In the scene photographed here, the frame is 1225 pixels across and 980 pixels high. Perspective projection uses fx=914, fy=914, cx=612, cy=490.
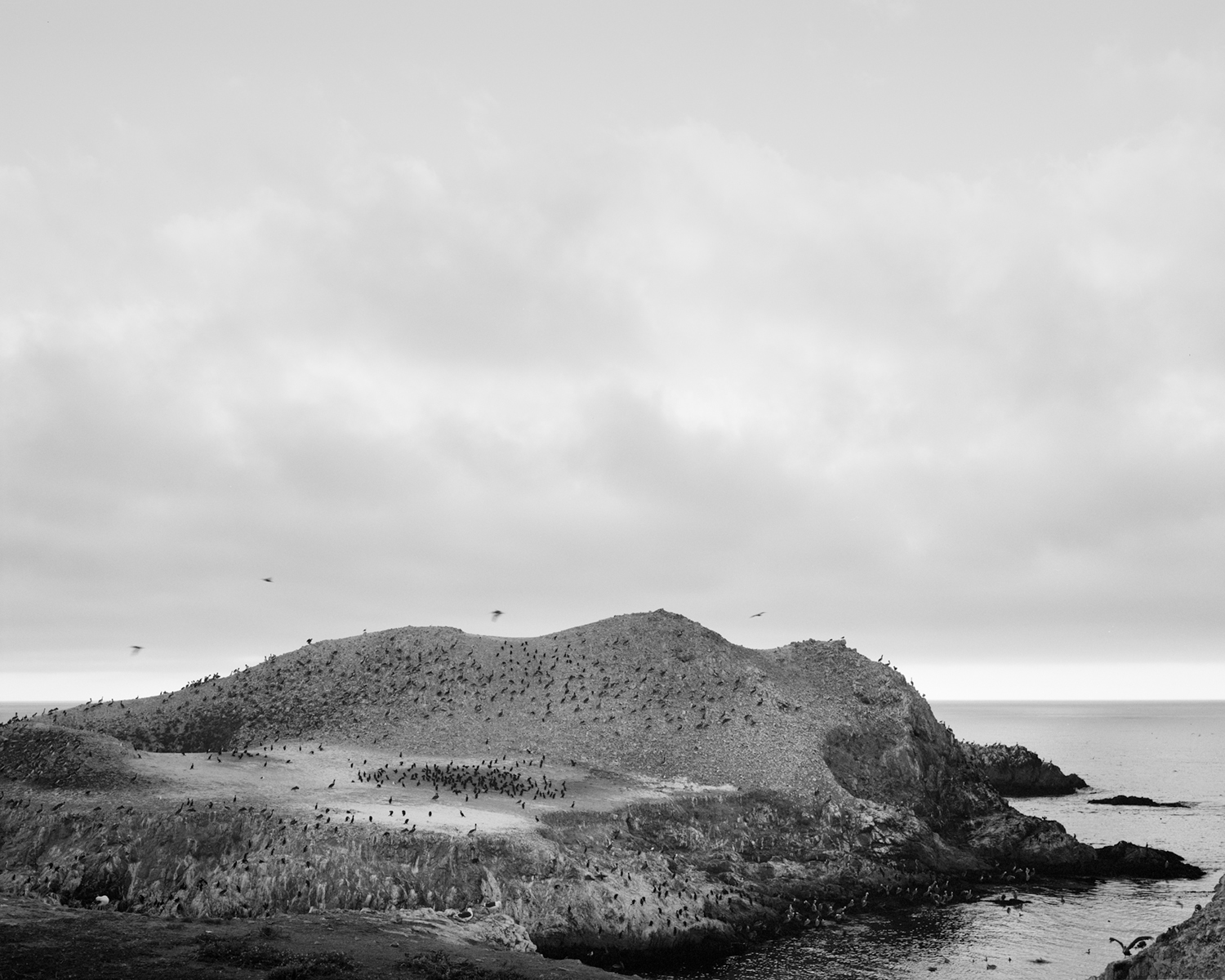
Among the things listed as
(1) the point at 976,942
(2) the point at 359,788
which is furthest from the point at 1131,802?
(2) the point at 359,788

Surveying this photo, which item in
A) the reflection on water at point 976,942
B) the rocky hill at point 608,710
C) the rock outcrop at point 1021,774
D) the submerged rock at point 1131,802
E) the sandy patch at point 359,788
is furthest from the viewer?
the rock outcrop at point 1021,774

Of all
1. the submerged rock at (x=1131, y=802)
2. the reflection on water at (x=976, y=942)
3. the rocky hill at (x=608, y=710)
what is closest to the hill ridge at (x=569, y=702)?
the rocky hill at (x=608, y=710)

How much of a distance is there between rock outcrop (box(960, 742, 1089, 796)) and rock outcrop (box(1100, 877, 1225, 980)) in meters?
105

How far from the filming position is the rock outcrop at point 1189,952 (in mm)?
26750

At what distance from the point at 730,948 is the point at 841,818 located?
22.6m

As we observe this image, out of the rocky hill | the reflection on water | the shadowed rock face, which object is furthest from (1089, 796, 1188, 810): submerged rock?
the reflection on water

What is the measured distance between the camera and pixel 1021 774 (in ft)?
428

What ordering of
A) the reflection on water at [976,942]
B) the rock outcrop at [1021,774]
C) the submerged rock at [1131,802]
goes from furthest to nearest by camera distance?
the rock outcrop at [1021,774], the submerged rock at [1131,802], the reflection on water at [976,942]

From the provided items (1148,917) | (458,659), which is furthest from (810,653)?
(1148,917)

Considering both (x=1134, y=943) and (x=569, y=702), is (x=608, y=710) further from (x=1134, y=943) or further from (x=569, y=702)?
(x=1134, y=943)

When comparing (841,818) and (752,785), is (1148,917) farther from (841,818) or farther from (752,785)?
(752,785)

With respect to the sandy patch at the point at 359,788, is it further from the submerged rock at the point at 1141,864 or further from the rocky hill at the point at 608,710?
the submerged rock at the point at 1141,864

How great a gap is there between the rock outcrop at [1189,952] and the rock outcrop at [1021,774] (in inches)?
4123

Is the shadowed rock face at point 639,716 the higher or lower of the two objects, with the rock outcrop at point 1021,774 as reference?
higher
